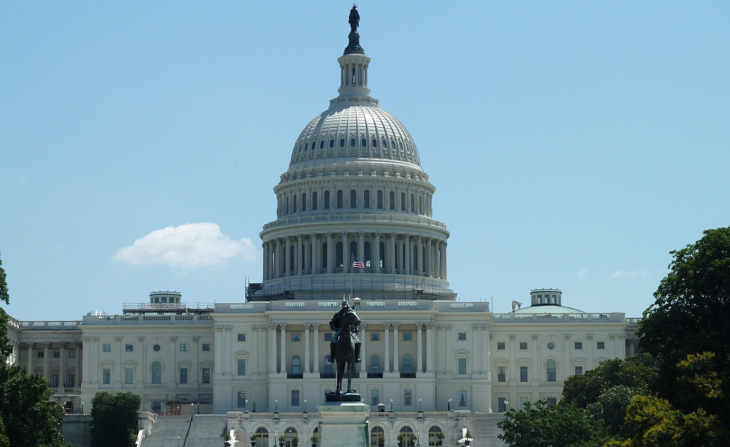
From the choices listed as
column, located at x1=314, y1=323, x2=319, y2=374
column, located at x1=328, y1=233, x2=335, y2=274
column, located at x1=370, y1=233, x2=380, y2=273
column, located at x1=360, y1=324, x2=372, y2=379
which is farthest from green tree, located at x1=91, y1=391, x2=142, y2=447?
column, located at x1=370, y1=233, x2=380, y2=273

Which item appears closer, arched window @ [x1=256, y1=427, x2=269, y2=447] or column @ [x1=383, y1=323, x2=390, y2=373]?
arched window @ [x1=256, y1=427, x2=269, y2=447]

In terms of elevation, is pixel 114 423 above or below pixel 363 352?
below

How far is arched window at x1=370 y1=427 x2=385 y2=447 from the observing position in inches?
6319

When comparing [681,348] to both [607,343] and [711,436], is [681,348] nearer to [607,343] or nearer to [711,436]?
[711,436]

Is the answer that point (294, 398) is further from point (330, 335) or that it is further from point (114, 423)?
point (114, 423)

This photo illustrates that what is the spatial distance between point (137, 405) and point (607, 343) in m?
56.4

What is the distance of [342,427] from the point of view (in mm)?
74875

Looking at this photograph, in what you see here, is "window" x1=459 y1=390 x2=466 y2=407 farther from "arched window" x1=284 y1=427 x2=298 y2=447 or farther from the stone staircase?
"arched window" x1=284 y1=427 x2=298 y2=447

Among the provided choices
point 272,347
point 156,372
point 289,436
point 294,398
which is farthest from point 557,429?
point 156,372

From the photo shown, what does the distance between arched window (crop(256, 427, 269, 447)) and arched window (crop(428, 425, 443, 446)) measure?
1550 cm

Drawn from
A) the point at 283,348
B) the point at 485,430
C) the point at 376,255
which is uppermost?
the point at 376,255

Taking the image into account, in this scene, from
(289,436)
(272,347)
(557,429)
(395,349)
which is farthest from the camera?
(272,347)

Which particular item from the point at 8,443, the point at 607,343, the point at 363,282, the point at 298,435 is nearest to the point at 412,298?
the point at 363,282

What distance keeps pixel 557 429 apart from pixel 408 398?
50.7 metres
